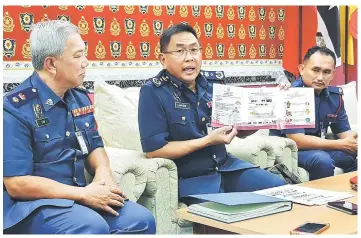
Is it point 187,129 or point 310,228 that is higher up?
point 187,129

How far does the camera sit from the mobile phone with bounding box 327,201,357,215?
1996mm

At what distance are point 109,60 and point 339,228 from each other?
82.8 inches

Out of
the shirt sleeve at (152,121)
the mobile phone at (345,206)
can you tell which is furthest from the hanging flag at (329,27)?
the mobile phone at (345,206)

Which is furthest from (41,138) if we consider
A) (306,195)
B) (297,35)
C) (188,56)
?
(297,35)

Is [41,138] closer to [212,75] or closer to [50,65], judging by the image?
[50,65]

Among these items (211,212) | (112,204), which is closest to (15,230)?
(112,204)

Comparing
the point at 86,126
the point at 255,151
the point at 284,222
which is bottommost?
the point at 284,222

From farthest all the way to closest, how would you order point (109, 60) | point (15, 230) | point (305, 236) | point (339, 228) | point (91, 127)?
point (109, 60)
point (91, 127)
point (15, 230)
point (339, 228)
point (305, 236)

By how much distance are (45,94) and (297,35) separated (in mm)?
3005

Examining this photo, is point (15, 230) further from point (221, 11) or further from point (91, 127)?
point (221, 11)

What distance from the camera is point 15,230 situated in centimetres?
197

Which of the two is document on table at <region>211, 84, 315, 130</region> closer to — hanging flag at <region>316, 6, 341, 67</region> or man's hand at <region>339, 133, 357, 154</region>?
man's hand at <region>339, 133, 357, 154</region>

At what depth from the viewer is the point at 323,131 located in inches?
131

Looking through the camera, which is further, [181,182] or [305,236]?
[181,182]
